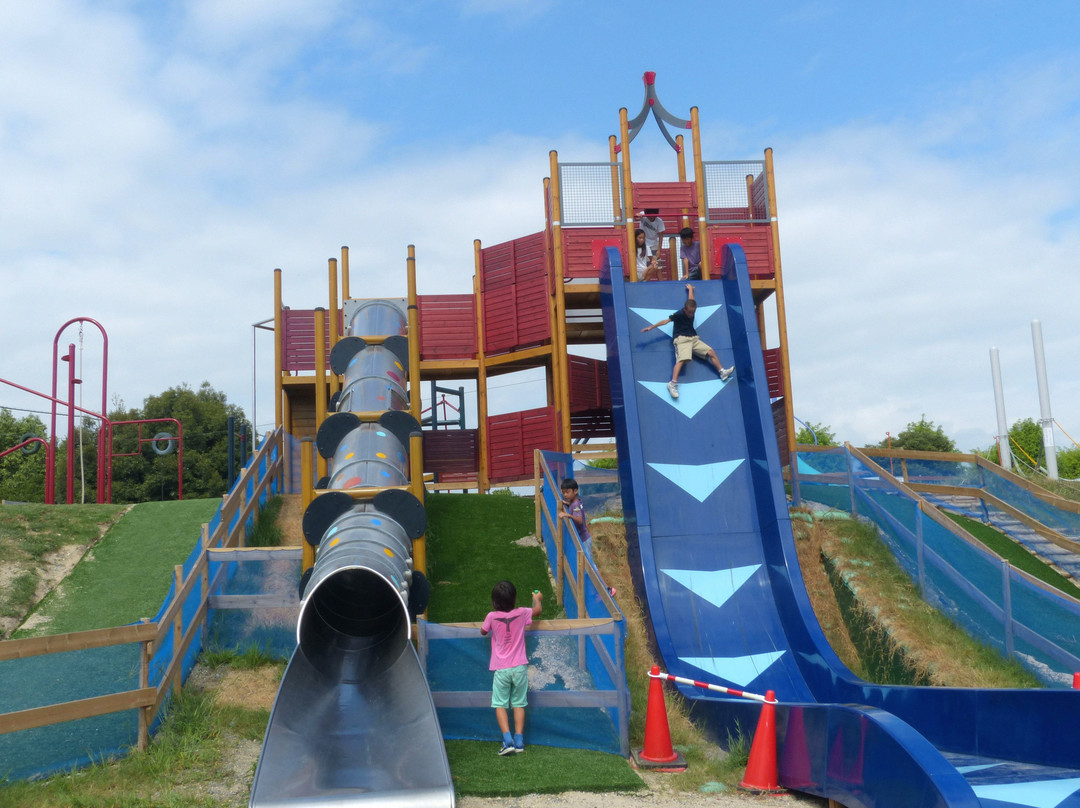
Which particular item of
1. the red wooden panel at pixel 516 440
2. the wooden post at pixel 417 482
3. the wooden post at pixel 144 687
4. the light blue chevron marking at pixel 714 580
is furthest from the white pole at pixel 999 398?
the wooden post at pixel 144 687

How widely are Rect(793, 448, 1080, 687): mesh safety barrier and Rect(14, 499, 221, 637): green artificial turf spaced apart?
890 centimetres

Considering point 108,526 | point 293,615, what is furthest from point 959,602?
point 108,526

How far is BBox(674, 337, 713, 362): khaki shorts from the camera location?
13.6 meters

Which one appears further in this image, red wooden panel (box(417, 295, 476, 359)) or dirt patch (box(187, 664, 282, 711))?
red wooden panel (box(417, 295, 476, 359))

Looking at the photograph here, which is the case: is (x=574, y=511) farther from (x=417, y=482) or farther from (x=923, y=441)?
(x=923, y=441)

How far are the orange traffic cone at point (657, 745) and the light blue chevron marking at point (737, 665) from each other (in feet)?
7.16

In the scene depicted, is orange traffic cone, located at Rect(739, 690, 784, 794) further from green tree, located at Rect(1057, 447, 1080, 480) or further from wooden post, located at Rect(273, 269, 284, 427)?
green tree, located at Rect(1057, 447, 1080, 480)

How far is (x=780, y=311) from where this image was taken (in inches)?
643

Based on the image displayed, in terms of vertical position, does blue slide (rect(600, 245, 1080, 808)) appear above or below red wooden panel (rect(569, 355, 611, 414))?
below

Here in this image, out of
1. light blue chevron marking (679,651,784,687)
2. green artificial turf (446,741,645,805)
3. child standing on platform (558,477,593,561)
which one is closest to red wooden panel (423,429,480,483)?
child standing on platform (558,477,593,561)

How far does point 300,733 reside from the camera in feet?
23.2

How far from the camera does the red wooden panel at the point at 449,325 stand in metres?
19.2

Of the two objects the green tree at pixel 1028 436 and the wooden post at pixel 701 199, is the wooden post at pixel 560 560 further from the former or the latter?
the green tree at pixel 1028 436

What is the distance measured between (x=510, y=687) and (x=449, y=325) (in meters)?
12.3
